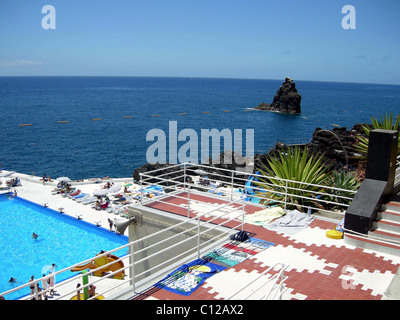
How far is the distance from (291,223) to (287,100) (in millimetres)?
113301

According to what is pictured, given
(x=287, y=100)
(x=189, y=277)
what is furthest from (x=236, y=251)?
(x=287, y=100)

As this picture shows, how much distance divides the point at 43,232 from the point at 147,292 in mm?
18162

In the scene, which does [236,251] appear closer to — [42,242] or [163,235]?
[163,235]

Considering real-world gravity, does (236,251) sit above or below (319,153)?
above

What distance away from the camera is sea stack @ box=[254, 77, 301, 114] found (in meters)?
117

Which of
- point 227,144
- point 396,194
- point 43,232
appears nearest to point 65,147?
point 227,144

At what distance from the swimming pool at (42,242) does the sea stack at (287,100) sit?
10298cm

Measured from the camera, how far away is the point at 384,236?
872cm

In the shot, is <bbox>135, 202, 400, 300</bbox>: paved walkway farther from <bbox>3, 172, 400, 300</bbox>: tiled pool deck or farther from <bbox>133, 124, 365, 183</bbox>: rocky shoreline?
<bbox>133, 124, 365, 183</bbox>: rocky shoreline

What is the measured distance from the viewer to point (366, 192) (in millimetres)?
9609

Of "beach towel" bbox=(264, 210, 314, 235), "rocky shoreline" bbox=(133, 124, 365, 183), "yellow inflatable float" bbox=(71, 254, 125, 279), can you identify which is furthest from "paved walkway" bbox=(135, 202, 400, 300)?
"rocky shoreline" bbox=(133, 124, 365, 183)

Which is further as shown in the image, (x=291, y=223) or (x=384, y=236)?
(x=291, y=223)
